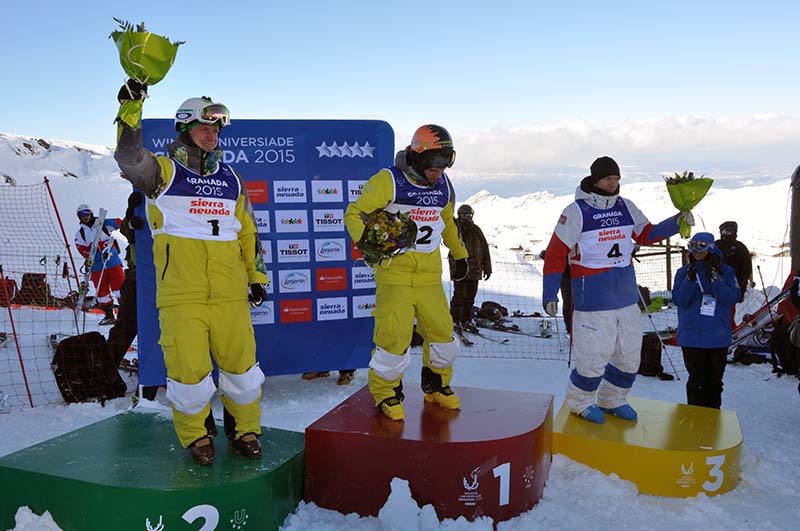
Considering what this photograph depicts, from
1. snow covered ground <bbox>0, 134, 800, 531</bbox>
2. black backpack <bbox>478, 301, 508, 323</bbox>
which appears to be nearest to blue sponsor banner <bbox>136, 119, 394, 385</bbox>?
snow covered ground <bbox>0, 134, 800, 531</bbox>

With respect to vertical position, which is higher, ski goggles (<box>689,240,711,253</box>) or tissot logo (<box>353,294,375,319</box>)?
ski goggles (<box>689,240,711,253</box>)

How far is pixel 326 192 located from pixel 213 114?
313 cm

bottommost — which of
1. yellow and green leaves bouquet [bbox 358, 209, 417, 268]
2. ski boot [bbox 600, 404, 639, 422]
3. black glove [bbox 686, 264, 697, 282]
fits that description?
ski boot [bbox 600, 404, 639, 422]

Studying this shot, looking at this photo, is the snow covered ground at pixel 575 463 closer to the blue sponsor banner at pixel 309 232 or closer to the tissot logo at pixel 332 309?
the blue sponsor banner at pixel 309 232

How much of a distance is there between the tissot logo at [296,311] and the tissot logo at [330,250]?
1.63 feet

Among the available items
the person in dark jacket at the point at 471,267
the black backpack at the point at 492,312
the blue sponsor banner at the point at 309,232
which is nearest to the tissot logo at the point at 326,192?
the blue sponsor banner at the point at 309,232

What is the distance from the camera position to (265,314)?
21.3 feet

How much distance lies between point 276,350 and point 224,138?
2263mm

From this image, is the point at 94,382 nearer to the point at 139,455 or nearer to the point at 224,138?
the point at 224,138

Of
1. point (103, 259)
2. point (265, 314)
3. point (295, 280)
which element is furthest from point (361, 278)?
point (103, 259)

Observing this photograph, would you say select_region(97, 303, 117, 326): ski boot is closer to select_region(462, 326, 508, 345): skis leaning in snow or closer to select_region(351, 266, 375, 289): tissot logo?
select_region(351, 266, 375, 289): tissot logo

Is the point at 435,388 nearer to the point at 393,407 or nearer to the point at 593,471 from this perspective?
the point at 393,407

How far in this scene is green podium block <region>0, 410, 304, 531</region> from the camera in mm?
3012

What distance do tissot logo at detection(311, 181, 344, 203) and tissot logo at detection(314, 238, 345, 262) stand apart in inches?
17.1
